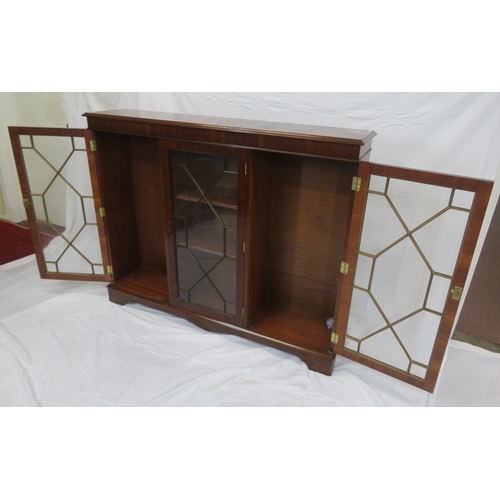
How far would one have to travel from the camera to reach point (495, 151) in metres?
1.38

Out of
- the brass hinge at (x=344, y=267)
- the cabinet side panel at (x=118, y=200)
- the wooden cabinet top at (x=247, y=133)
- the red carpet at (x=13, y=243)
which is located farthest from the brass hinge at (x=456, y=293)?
the red carpet at (x=13, y=243)

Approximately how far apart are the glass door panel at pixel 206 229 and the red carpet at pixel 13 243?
1285 mm

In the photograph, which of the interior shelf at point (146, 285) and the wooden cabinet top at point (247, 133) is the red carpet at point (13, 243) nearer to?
the interior shelf at point (146, 285)

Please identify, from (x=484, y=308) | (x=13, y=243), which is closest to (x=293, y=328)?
(x=484, y=308)

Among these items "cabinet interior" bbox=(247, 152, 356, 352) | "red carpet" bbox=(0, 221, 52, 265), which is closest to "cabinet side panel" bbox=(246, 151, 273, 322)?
"cabinet interior" bbox=(247, 152, 356, 352)

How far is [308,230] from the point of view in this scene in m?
1.63

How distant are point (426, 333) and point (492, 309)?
1023 mm

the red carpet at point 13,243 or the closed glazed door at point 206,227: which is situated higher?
the closed glazed door at point 206,227

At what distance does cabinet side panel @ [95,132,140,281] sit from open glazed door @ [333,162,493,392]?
111 cm

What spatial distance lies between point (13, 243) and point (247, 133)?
2.02 metres

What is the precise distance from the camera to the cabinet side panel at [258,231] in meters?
1.47

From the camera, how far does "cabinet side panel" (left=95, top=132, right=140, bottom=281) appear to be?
1.78 m

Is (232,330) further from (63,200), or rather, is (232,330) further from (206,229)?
(63,200)

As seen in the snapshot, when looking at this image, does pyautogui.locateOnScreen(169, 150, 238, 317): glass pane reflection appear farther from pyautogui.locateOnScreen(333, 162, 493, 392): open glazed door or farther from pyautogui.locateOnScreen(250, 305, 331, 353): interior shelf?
pyautogui.locateOnScreen(333, 162, 493, 392): open glazed door
